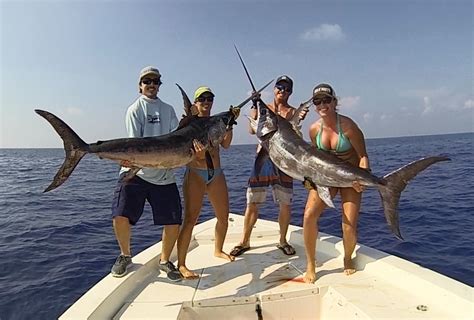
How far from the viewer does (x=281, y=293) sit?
11.5 ft

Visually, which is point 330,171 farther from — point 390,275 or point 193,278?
point 193,278

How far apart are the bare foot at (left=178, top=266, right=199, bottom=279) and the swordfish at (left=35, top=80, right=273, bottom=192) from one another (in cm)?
123

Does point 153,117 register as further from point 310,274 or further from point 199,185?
point 310,274

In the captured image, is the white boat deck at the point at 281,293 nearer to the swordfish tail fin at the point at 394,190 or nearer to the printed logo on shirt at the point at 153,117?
the swordfish tail fin at the point at 394,190

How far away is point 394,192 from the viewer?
333 cm

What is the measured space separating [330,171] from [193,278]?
1783mm

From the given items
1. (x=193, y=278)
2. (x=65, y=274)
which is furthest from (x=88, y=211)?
(x=193, y=278)

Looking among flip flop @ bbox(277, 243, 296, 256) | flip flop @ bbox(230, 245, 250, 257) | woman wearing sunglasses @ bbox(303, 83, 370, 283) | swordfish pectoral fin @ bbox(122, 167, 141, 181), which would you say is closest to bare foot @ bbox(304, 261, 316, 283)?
woman wearing sunglasses @ bbox(303, 83, 370, 283)

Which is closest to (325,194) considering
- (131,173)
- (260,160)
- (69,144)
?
(260,160)

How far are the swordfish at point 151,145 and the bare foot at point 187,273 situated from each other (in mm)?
1229

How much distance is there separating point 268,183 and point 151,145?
1900mm

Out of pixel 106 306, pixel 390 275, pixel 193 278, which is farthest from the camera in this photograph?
pixel 193 278

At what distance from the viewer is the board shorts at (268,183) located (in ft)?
15.5

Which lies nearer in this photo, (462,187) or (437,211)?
(437,211)
